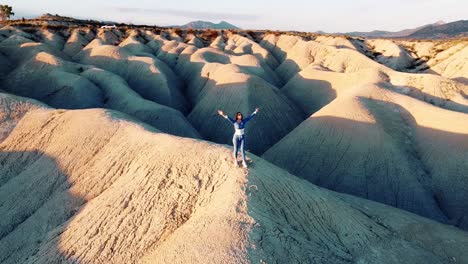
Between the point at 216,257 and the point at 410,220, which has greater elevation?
the point at 216,257

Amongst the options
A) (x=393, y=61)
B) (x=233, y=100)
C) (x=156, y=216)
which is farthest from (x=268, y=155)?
(x=393, y=61)

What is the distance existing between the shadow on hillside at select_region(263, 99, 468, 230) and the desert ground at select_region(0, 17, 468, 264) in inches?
2.6

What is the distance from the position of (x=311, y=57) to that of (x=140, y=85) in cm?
2418

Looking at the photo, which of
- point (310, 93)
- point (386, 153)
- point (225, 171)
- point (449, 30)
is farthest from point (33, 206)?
point (449, 30)

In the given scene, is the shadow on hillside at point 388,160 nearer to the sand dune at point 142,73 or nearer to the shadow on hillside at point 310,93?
the shadow on hillside at point 310,93

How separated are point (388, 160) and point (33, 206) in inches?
650

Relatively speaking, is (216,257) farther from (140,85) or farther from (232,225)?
(140,85)

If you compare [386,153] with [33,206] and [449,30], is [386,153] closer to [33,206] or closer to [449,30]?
[33,206]

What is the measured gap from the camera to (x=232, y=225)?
9.18 meters

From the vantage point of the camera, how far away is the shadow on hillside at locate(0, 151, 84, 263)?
11359 mm

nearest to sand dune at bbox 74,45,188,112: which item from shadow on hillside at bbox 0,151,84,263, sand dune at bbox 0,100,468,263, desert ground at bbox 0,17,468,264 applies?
desert ground at bbox 0,17,468,264

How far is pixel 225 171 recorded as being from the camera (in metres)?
11.2

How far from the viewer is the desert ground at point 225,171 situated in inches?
403

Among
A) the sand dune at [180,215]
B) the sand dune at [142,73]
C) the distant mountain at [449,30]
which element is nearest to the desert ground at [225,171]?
the sand dune at [180,215]
